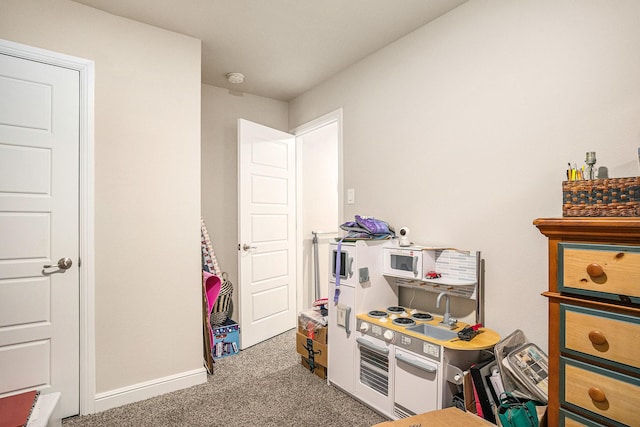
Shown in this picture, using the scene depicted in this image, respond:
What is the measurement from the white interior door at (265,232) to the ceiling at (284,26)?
0.67 meters

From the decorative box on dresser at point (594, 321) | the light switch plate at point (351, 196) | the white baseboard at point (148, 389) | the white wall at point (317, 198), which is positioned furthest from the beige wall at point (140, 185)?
the decorative box on dresser at point (594, 321)

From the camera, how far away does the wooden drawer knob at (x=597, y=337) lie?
1.22m

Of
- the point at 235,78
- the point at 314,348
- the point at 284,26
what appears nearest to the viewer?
the point at 284,26

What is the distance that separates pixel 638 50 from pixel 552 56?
1.16 feet

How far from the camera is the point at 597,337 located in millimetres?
1229

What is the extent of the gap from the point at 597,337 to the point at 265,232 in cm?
288

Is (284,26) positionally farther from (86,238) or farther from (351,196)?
(86,238)

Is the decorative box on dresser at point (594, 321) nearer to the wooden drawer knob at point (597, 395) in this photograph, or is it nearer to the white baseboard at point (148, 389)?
the wooden drawer knob at point (597, 395)

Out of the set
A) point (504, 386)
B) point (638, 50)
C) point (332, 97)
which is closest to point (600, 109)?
point (638, 50)

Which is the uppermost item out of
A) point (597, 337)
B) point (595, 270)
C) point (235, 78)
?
point (235, 78)

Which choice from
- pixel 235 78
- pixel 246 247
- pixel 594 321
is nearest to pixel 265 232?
pixel 246 247

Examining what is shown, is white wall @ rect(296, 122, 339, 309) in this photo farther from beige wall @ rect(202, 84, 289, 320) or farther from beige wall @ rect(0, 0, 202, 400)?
beige wall @ rect(0, 0, 202, 400)

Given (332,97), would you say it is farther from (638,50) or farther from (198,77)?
(638,50)

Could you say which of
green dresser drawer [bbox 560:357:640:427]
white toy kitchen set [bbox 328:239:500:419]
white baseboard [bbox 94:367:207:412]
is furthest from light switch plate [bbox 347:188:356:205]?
green dresser drawer [bbox 560:357:640:427]
